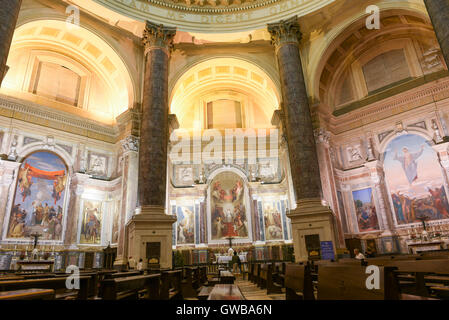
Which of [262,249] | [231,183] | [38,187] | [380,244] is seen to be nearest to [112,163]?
[38,187]

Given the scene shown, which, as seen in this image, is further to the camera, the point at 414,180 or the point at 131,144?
the point at 131,144

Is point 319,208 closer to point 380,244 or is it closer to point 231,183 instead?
point 380,244

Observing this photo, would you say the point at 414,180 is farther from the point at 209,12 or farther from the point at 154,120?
the point at 209,12

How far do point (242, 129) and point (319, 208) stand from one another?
33.5ft

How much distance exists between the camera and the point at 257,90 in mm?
19281

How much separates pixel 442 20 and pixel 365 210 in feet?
28.8

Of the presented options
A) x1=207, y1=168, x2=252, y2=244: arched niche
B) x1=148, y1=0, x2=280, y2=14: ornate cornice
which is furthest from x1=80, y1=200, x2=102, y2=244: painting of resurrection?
x1=148, y1=0, x2=280, y2=14: ornate cornice

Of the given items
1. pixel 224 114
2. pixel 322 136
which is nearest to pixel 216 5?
pixel 224 114

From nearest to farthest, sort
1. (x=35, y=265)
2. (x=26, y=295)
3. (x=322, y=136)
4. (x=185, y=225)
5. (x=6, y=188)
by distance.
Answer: (x=26, y=295), (x=35, y=265), (x=6, y=188), (x=322, y=136), (x=185, y=225)

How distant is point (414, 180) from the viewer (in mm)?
13273

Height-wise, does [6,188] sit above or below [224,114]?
below

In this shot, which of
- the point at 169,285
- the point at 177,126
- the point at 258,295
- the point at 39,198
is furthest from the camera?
the point at 177,126

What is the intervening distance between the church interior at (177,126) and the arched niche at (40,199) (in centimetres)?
5
